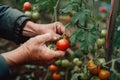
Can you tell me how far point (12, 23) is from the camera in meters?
2.58

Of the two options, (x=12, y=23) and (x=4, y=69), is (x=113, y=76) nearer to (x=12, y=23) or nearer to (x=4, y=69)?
(x=4, y=69)

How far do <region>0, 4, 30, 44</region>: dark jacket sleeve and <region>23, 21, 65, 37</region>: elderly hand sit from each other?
0.04 metres

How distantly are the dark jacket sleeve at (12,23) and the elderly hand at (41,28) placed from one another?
0.14ft

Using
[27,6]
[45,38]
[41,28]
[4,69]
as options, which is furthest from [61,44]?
[27,6]

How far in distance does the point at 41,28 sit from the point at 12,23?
227mm

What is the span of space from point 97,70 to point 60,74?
1170mm

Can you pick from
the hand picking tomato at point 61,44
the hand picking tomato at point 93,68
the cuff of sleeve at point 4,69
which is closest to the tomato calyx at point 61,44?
the hand picking tomato at point 61,44

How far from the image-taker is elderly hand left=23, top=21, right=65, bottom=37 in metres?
2.46

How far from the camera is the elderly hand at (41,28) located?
96.7 inches

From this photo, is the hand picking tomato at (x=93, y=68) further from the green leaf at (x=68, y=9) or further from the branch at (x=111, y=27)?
the green leaf at (x=68, y=9)

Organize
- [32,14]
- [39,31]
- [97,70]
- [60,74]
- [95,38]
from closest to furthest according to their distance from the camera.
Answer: [97,70] → [95,38] → [39,31] → [32,14] → [60,74]

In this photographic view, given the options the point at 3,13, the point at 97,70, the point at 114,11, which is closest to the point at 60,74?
the point at 3,13

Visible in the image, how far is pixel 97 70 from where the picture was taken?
2.15m

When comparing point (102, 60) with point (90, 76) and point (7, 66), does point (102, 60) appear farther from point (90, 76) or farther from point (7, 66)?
point (7, 66)
